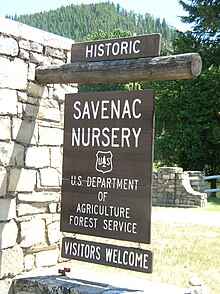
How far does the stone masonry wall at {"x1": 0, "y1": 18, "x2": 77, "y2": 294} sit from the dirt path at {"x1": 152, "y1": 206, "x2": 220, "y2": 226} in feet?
21.8

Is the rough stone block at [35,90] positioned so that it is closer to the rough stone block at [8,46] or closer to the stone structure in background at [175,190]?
the rough stone block at [8,46]

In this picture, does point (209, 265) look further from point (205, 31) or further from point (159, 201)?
point (205, 31)

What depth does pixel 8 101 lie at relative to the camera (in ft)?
15.2

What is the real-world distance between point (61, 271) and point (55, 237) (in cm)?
55

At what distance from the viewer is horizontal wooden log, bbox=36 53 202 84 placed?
12.8ft

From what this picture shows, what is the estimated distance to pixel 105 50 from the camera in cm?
434

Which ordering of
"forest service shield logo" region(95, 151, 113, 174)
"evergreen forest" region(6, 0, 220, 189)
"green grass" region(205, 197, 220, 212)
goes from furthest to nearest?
"evergreen forest" region(6, 0, 220, 189), "green grass" region(205, 197, 220, 212), "forest service shield logo" region(95, 151, 113, 174)

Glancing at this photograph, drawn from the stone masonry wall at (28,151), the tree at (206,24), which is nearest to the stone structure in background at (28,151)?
the stone masonry wall at (28,151)

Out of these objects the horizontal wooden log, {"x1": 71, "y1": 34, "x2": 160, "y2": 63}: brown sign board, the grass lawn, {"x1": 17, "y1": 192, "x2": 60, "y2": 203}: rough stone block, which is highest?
{"x1": 71, "y1": 34, "x2": 160, "y2": 63}: brown sign board

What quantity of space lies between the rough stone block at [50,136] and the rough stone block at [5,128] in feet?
1.34

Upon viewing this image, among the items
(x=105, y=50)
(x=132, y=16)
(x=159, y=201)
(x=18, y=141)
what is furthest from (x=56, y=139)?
(x=132, y=16)

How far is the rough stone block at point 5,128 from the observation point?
459 centimetres

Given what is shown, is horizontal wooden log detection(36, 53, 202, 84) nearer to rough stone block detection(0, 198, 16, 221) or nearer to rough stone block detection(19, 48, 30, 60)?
rough stone block detection(19, 48, 30, 60)

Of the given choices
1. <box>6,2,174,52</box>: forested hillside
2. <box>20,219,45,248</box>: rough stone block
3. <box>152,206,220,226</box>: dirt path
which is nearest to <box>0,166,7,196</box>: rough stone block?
<box>20,219,45,248</box>: rough stone block
